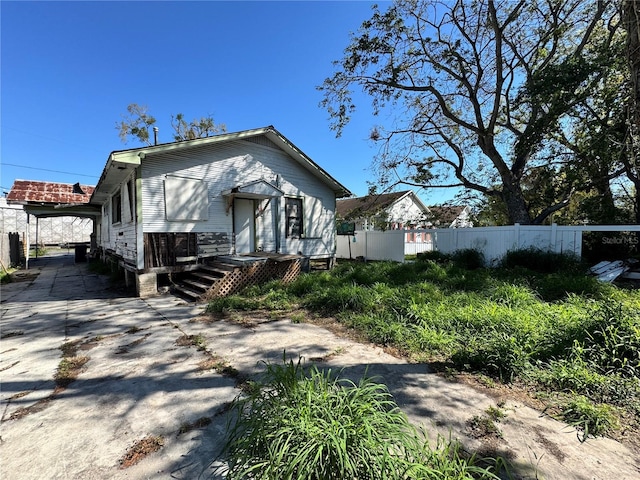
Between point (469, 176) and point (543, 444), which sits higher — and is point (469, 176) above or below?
above

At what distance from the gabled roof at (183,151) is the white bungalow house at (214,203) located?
0.08ft

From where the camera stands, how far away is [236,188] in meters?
8.32

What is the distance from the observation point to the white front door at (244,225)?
9.21 m

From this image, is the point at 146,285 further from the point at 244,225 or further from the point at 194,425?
the point at 194,425

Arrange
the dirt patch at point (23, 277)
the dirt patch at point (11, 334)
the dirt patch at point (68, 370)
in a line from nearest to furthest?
the dirt patch at point (68, 370), the dirt patch at point (11, 334), the dirt patch at point (23, 277)

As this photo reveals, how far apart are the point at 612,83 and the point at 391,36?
763cm

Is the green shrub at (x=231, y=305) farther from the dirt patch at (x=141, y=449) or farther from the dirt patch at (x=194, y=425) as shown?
the dirt patch at (x=141, y=449)

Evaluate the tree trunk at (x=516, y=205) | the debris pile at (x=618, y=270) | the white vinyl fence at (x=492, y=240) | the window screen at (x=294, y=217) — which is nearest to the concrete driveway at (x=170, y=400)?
the window screen at (x=294, y=217)

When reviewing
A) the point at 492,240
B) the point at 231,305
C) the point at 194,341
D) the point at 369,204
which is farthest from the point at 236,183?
the point at 369,204

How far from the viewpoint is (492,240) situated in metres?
9.95

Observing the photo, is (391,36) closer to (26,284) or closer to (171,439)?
(171,439)

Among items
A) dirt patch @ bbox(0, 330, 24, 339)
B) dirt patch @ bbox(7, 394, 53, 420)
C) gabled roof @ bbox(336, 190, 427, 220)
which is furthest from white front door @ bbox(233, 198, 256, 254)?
gabled roof @ bbox(336, 190, 427, 220)

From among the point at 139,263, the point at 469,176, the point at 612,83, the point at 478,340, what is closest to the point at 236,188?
the point at 139,263

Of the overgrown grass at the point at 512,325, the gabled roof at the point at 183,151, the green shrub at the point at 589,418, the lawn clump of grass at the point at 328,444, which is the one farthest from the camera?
the gabled roof at the point at 183,151
